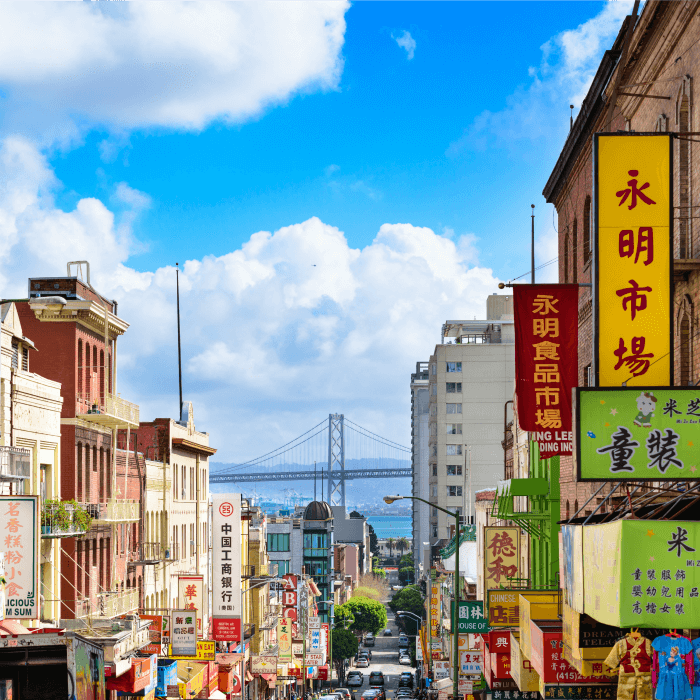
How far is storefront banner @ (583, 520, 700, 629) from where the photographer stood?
13766 millimetres

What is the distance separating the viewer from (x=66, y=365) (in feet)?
139

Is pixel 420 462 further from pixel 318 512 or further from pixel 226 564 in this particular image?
pixel 226 564

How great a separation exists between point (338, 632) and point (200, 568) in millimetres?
56214

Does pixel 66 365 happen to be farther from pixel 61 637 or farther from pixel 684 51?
pixel 684 51

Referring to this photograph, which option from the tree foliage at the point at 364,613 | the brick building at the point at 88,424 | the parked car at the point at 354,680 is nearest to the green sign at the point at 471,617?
the brick building at the point at 88,424

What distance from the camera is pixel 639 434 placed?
14.9m

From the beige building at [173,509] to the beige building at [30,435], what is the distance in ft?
41.8

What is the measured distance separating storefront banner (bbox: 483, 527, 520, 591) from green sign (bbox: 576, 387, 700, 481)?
26.5 m

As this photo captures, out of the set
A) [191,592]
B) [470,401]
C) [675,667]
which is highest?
[470,401]

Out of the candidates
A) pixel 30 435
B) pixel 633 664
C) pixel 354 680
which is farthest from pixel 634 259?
pixel 354 680

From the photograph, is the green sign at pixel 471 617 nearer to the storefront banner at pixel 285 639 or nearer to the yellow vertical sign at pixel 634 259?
the yellow vertical sign at pixel 634 259

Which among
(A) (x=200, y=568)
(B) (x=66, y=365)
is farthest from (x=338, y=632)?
(B) (x=66, y=365)

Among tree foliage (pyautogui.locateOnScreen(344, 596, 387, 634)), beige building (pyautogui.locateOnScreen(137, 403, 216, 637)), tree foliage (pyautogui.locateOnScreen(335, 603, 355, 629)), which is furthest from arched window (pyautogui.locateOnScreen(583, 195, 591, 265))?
tree foliage (pyautogui.locateOnScreen(344, 596, 387, 634))

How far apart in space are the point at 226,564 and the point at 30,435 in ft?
57.1
